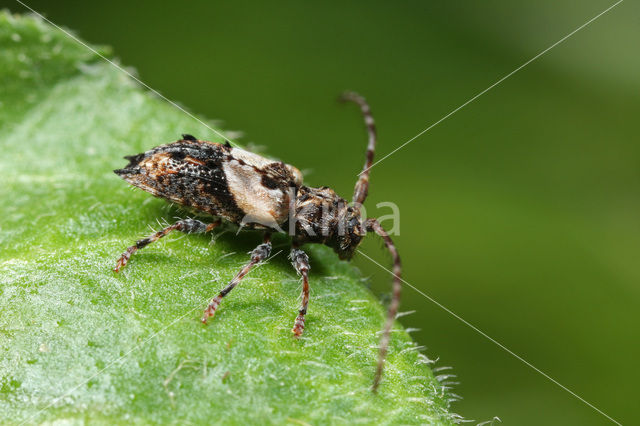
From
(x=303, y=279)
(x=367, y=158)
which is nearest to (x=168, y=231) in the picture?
(x=303, y=279)

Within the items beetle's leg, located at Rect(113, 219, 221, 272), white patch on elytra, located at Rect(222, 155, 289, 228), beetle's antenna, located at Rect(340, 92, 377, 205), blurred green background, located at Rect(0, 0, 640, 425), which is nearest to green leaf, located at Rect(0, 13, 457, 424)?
beetle's leg, located at Rect(113, 219, 221, 272)

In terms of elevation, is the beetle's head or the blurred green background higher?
the blurred green background

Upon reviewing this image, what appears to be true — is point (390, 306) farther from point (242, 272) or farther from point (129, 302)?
point (129, 302)

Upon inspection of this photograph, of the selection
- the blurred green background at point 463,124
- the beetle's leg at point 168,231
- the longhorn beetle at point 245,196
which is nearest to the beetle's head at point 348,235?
the longhorn beetle at point 245,196

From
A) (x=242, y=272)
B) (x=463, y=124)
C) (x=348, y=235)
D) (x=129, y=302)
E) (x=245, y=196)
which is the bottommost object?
(x=129, y=302)

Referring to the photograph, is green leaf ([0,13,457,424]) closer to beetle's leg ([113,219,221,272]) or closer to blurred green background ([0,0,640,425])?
beetle's leg ([113,219,221,272])

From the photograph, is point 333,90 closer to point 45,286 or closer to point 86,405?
point 45,286

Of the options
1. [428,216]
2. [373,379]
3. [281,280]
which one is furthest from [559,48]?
[373,379]
